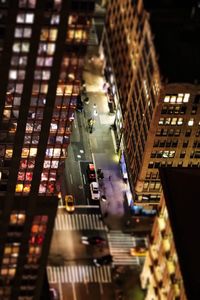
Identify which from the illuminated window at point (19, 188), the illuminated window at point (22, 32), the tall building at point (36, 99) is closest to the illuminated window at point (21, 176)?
the tall building at point (36, 99)

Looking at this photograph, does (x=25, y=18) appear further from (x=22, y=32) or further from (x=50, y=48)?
(x=50, y=48)

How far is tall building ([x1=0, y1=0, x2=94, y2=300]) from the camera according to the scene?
514 feet

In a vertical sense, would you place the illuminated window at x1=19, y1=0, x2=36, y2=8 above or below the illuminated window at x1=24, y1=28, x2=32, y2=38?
above

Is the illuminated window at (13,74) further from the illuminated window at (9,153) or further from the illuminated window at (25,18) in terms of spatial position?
the illuminated window at (9,153)

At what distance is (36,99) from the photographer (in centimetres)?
17212

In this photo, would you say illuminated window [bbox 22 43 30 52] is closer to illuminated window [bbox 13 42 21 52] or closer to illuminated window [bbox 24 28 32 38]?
illuminated window [bbox 13 42 21 52]

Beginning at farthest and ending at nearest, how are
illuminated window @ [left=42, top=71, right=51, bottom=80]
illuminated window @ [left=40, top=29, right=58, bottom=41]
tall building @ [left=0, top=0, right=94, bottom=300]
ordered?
illuminated window @ [left=42, top=71, right=51, bottom=80] < illuminated window @ [left=40, top=29, right=58, bottom=41] < tall building @ [left=0, top=0, right=94, bottom=300]

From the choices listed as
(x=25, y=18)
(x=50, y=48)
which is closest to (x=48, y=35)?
(x=50, y=48)

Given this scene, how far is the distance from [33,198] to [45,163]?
678cm

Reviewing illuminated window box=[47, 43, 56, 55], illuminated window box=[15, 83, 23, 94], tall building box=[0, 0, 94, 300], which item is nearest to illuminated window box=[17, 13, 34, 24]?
tall building box=[0, 0, 94, 300]

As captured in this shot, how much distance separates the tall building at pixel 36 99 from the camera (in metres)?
157

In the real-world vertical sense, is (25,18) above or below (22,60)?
above

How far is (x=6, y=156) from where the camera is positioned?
185375 mm

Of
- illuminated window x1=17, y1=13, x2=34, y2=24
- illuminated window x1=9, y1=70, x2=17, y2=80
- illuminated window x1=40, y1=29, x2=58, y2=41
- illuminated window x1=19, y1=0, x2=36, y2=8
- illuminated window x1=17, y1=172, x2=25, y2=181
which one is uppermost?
illuminated window x1=19, y1=0, x2=36, y2=8
